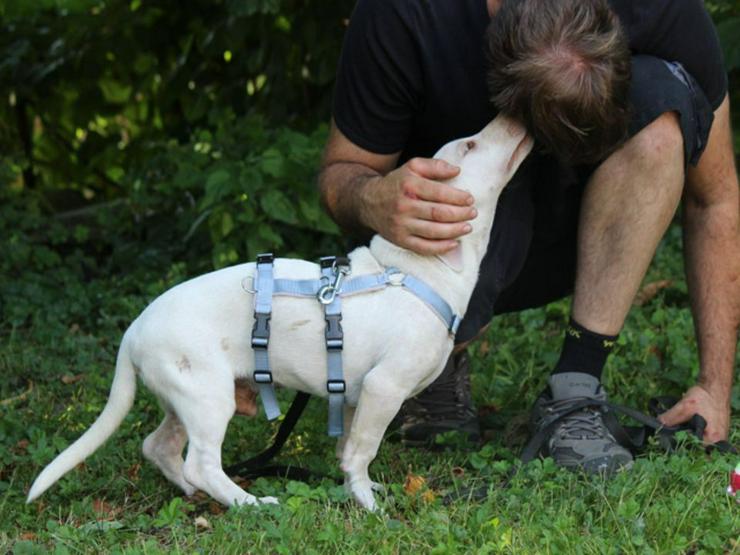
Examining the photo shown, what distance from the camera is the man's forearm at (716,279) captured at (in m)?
Answer: 3.82

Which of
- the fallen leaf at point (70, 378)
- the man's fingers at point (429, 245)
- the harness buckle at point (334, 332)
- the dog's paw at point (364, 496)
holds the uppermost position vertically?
the man's fingers at point (429, 245)

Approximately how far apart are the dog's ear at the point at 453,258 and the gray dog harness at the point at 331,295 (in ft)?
0.29

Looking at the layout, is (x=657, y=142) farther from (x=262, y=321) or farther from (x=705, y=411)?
(x=262, y=321)

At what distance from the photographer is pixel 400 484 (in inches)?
127

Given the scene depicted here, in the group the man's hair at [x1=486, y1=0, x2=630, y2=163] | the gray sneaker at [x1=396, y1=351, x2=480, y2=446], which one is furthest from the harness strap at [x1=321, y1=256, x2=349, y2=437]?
the gray sneaker at [x1=396, y1=351, x2=480, y2=446]

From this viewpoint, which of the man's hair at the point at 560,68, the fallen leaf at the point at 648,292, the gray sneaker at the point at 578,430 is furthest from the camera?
the fallen leaf at the point at 648,292

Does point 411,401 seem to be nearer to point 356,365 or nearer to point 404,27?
point 356,365

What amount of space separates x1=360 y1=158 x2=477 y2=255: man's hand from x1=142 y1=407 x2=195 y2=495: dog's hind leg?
A: 2.60 feet

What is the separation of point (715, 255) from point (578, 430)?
82cm

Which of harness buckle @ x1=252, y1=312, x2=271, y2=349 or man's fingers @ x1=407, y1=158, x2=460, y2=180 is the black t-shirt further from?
harness buckle @ x1=252, y1=312, x2=271, y2=349

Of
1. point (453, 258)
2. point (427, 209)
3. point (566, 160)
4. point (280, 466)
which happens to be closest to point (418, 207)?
point (427, 209)

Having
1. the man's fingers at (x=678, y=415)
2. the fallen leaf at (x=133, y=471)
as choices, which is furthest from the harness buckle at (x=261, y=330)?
the man's fingers at (x=678, y=415)

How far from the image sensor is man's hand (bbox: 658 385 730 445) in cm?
361

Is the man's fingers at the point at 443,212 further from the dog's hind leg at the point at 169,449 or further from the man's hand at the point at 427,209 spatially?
the dog's hind leg at the point at 169,449
